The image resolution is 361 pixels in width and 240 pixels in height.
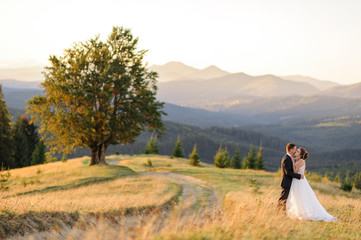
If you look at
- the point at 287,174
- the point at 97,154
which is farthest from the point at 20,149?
the point at 287,174

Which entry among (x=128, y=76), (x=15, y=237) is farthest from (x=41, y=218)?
(x=128, y=76)

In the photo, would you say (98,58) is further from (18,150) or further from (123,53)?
(18,150)

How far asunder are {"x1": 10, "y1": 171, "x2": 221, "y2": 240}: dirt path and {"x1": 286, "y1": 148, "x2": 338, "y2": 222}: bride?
309 centimetres

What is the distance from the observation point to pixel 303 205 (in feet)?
39.0

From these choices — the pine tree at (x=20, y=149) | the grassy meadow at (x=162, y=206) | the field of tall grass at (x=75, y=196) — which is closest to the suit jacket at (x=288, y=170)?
the grassy meadow at (x=162, y=206)

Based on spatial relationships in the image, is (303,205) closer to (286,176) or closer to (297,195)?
(297,195)

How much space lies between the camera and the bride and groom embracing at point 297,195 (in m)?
11.8

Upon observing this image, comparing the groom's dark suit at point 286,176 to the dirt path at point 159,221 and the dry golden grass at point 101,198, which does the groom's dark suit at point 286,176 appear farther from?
the dry golden grass at point 101,198

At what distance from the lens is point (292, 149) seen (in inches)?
476

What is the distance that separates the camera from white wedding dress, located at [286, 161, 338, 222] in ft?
38.5

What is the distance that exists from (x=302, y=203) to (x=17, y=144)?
64166 mm

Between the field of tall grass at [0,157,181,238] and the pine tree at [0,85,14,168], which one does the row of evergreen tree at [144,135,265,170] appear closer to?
the pine tree at [0,85,14,168]

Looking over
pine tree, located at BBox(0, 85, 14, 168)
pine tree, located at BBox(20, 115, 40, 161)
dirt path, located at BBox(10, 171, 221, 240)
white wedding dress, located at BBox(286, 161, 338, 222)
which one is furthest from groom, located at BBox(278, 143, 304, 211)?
pine tree, located at BBox(20, 115, 40, 161)

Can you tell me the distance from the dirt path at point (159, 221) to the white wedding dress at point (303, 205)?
10.1 feet
